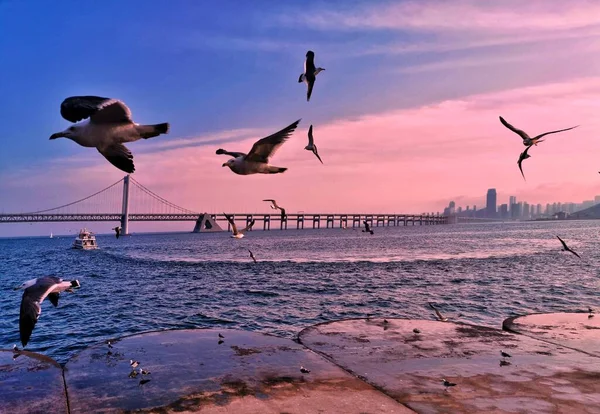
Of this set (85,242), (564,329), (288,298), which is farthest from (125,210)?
(564,329)

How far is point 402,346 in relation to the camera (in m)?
9.18

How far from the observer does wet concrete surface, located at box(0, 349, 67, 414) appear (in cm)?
619

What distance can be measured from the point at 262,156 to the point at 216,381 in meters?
3.38

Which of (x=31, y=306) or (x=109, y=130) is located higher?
(x=109, y=130)

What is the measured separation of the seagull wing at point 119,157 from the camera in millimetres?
4484

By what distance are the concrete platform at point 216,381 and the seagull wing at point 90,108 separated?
11.8 ft

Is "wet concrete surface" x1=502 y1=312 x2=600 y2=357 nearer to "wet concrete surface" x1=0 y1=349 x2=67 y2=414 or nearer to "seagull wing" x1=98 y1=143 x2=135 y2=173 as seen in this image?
"seagull wing" x1=98 y1=143 x2=135 y2=173


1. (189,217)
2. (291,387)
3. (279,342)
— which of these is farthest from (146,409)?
(189,217)

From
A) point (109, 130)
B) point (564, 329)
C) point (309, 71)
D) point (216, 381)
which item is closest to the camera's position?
point (109, 130)

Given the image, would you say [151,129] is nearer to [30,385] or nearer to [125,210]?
[30,385]

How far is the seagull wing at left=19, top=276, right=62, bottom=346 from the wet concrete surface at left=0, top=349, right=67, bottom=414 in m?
1.34

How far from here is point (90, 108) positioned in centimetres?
385

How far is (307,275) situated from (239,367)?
2341cm

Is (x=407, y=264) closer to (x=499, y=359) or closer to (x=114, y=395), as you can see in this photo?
(x=499, y=359)
